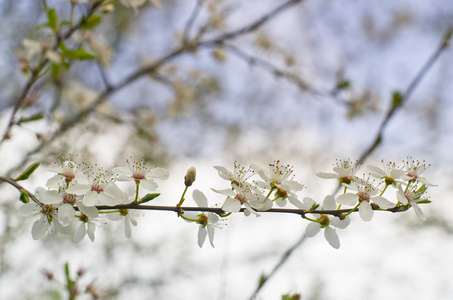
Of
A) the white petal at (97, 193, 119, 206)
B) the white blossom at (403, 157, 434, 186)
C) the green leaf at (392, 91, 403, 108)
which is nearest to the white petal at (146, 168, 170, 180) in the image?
the white petal at (97, 193, 119, 206)

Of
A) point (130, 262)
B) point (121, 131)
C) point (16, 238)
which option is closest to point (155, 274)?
point (130, 262)

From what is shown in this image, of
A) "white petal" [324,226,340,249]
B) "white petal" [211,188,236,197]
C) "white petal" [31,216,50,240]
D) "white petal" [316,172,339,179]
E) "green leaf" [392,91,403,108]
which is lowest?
"white petal" [31,216,50,240]

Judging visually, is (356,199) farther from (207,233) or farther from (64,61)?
(64,61)

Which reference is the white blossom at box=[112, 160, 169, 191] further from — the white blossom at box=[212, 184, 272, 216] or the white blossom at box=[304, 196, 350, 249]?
the white blossom at box=[304, 196, 350, 249]

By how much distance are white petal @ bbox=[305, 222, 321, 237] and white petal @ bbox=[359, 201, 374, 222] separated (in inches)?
3.1

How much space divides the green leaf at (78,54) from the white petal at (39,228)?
0.43 metres

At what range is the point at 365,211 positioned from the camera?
688 mm

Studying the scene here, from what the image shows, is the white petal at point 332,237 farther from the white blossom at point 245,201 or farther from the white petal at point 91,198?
the white petal at point 91,198

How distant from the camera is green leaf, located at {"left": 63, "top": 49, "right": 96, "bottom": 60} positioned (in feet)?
3.08

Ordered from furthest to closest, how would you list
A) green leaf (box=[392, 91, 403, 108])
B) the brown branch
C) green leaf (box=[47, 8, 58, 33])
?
the brown branch
green leaf (box=[392, 91, 403, 108])
green leaf (box=[47, 8, 58, 33])

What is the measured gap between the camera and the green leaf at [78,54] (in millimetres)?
939

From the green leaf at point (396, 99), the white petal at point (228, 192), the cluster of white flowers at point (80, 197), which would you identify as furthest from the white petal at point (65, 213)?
the green leaf at point (396, 99)

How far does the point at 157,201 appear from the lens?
109 inches

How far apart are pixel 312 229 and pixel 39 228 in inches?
18.3
